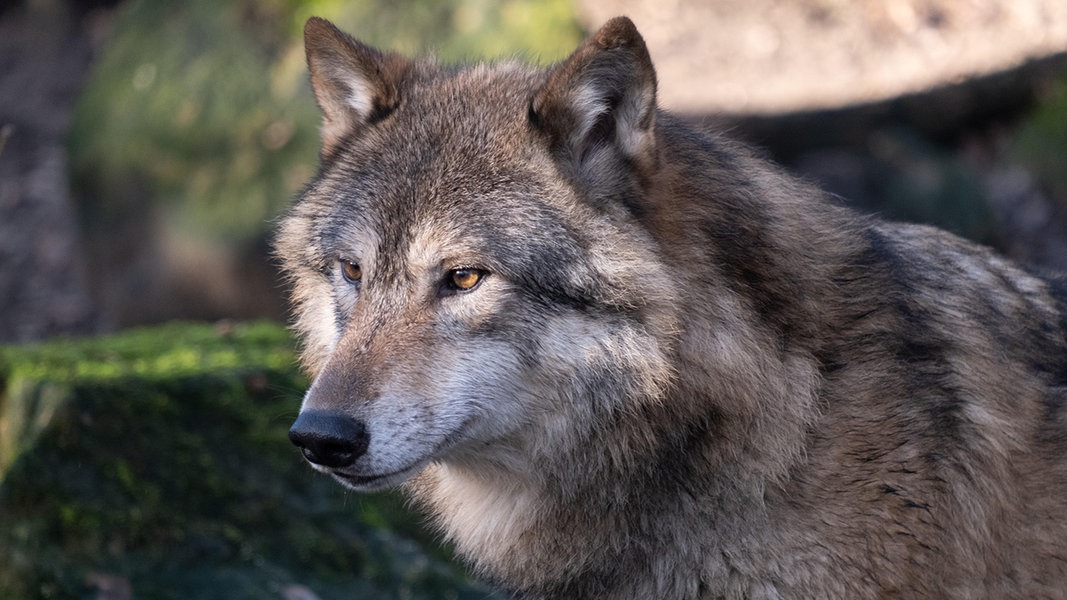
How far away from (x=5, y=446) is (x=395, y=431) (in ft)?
8.04

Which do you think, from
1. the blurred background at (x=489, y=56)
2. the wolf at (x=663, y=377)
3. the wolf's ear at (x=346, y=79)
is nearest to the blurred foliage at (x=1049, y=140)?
the blurred background at (x=489, y=56)

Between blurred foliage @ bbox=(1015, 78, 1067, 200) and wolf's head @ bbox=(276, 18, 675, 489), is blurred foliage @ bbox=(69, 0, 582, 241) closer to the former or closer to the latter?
blurred foliage @ bbox=(1015, 78, 1067, 200)

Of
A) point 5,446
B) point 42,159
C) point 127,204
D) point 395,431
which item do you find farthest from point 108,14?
point 395,431

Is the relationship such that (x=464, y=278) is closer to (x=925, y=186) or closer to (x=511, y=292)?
(x=511, y=292)

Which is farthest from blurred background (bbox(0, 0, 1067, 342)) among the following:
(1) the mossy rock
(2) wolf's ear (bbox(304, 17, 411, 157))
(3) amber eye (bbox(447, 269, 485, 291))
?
(3) amber eye (bbox(447, 269, 485, 291))

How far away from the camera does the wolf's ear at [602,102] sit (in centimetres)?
307

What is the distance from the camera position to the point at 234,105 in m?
9.14

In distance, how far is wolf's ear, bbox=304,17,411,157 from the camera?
145 inches

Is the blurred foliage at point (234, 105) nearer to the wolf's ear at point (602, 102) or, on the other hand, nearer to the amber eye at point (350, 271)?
the amber eye at point (350, 271)

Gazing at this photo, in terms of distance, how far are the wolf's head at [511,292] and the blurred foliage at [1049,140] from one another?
8.09m

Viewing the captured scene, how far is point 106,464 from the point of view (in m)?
4.57

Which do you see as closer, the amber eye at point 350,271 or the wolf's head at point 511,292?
the wolf's head at point 511,292

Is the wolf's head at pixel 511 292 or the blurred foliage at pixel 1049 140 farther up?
the wolf's head at pixel 511 292

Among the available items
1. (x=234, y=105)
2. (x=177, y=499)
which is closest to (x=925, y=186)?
(x=234, y=105)
